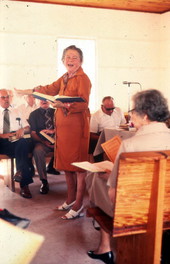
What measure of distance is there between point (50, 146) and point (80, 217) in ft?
4.78

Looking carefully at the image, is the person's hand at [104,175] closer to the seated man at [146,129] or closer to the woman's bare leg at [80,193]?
the seated man at [146,129]

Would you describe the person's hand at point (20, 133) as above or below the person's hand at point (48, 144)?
above

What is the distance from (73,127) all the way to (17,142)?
4.38 ft

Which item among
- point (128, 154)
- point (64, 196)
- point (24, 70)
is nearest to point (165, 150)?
point (128, 154)

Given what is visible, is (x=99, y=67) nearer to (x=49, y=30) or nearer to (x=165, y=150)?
(x=49, y=30)

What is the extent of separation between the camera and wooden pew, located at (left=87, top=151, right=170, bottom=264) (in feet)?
5.46

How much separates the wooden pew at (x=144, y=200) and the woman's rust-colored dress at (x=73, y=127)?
142 centimetres

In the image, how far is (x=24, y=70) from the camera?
6668 millimetres

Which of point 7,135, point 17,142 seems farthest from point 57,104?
point 7,135

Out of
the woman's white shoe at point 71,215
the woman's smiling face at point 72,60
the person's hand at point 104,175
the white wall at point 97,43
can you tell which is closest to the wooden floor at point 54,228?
the woman's white shoe at point 71,215

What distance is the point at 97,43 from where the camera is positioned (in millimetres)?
7184

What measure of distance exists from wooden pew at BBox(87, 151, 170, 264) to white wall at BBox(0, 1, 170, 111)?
5.28 m

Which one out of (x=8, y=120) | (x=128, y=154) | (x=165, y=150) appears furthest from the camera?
(x=8, y=120)

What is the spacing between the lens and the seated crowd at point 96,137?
187 cm
